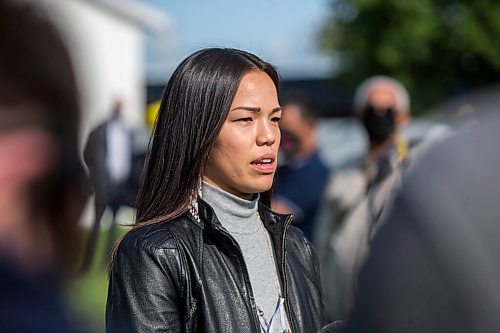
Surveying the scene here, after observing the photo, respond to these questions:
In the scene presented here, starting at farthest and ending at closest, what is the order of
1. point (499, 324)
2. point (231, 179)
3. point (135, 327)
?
point (231, 179)
point (135, 327)
point (499, 324)

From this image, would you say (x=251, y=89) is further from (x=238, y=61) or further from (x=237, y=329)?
(x=237, y=329)

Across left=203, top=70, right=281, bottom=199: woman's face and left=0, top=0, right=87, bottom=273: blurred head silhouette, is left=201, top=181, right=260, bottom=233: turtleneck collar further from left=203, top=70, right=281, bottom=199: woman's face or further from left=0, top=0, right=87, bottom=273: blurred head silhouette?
left=0, top=0, right=87, bottom=273: blurred head silhouette

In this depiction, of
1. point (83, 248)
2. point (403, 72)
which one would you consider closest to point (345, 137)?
point (83, 248)

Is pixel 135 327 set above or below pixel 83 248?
below

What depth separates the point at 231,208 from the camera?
2.58 meters

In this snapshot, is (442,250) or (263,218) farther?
(263,218)

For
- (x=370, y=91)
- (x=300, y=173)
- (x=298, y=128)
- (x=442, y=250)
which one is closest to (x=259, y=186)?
(x=442, y=250)

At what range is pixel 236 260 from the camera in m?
2.47

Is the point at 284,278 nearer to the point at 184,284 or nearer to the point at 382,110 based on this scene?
the point at 184,284

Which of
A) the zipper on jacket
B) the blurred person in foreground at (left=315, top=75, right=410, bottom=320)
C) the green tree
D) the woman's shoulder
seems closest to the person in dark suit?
the woman's shoulder

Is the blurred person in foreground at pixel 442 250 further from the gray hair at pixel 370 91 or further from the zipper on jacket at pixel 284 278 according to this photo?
the gray hair at pixel 370 91

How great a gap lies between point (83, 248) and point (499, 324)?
49cm

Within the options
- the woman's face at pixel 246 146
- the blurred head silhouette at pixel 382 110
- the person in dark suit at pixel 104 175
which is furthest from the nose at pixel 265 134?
the blurred head silhouette at pixel 382 110

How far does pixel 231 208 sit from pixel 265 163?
158mm
